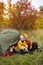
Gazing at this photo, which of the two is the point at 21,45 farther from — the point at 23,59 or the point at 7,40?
the point at 23,59

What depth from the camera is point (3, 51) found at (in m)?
8.19

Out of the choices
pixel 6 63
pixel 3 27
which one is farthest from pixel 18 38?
pixel 3 27

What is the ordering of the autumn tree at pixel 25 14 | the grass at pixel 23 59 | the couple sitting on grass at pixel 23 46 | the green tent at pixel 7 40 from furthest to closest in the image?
the autumn tree at pixel 25 14 < the couple sitting on grass at pixel 23 46 < the green tent at pixel 7 40 < the grass at pixel 23 59

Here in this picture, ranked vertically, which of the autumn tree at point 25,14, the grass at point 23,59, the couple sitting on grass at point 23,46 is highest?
the autumn tree at point 25,14

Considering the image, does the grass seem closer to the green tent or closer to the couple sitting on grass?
the couple sitting on grass

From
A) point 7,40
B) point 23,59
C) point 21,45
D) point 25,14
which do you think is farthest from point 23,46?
point 25,14

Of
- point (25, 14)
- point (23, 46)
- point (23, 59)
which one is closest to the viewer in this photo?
point (23, 59)

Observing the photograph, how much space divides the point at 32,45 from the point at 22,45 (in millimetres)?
430

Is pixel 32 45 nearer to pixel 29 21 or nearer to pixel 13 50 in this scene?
pixel 13 50

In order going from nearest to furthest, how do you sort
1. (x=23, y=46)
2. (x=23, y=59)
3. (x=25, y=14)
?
(x=23, y=59)
(x=23, y=46)
(x=25, y=14)

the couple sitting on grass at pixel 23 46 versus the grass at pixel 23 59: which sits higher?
the couple sitting on grass at pixel 23 46

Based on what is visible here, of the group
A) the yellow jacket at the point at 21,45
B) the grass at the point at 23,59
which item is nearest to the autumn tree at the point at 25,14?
the yellow jacket at the point at 21,45

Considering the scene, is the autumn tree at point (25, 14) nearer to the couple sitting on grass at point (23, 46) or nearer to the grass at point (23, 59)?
the couple sitting on grass at point (23, 46)

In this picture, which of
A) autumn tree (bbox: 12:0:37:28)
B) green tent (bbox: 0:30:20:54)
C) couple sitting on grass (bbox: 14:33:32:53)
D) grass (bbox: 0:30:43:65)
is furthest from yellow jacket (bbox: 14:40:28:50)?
autumn tree (bbox: 12:0:37:28)
